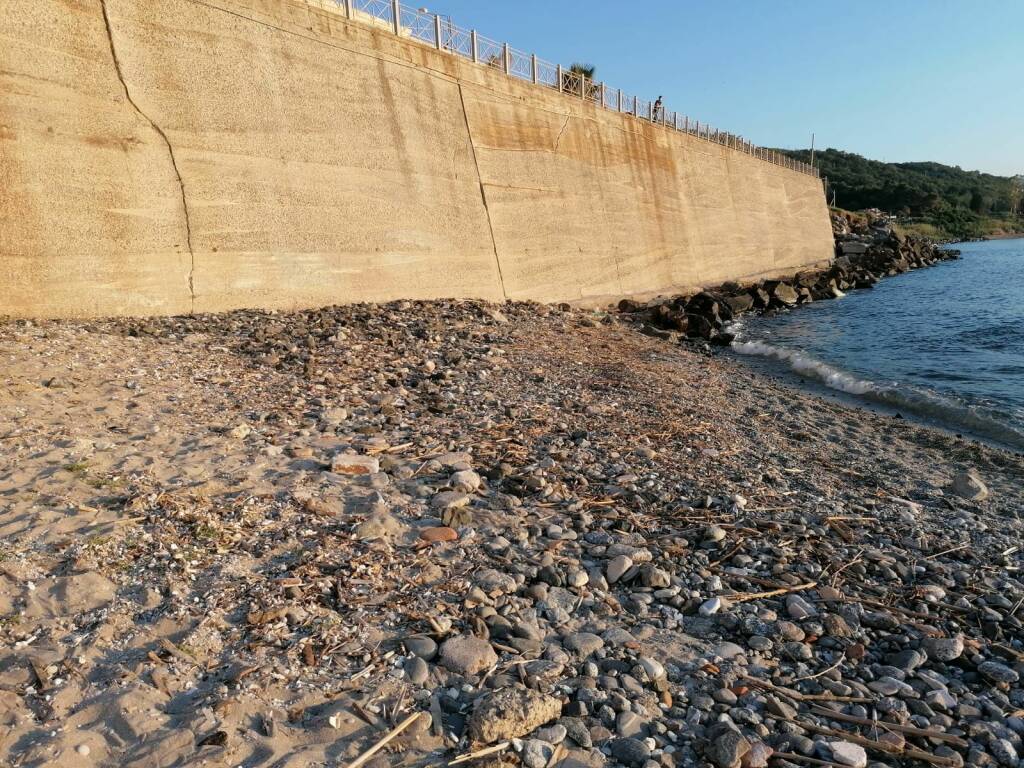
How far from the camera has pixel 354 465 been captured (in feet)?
18.5

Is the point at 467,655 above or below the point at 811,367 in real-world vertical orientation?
above

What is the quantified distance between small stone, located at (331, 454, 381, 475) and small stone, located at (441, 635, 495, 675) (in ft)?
8.06

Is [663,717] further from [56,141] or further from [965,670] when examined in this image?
[56,141]

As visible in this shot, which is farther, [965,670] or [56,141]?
[56,141]

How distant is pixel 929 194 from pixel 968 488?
124236mm

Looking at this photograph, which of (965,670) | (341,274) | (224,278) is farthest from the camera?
(341,274)

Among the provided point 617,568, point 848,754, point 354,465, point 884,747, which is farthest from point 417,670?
point 354,465

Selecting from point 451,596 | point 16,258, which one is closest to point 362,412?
point 451,596

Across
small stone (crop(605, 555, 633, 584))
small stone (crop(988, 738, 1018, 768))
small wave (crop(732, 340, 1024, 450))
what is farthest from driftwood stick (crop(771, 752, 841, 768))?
small wave (crop(732, 340, 1024, 450))

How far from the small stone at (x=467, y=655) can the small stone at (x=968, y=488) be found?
250 inches

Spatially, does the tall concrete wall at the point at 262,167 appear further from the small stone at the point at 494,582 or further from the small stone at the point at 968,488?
the small stone at the point at 968,488

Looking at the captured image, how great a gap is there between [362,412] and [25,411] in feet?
10.5

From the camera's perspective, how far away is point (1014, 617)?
4.17 meters

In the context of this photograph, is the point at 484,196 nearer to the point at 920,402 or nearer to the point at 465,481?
the point at 920,402
